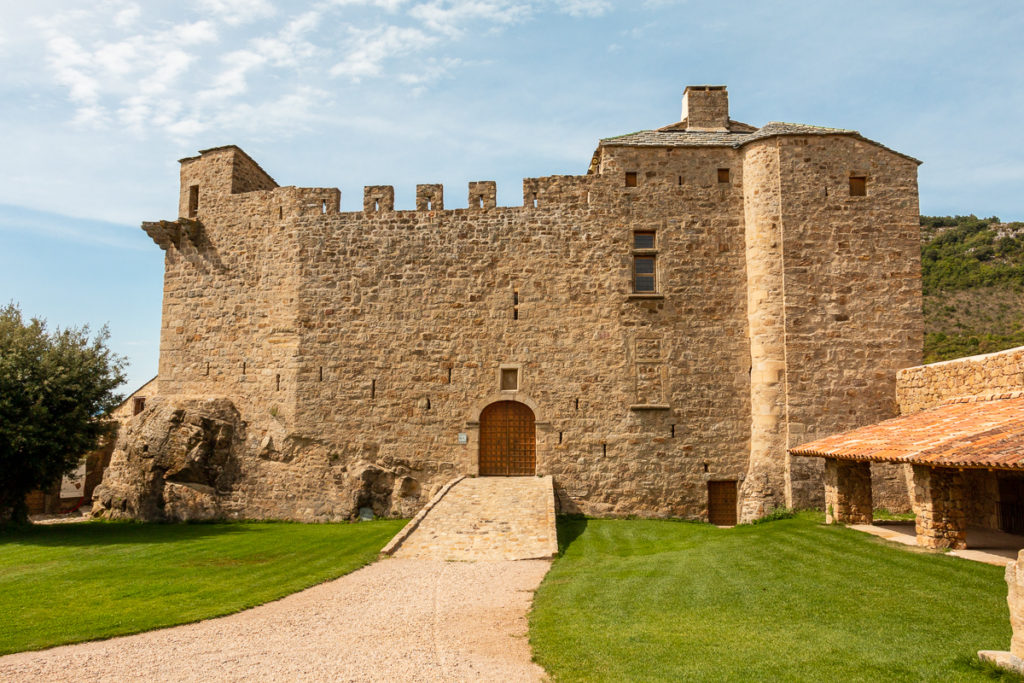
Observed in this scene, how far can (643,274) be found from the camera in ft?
57.1

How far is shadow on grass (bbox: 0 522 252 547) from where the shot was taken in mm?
14438

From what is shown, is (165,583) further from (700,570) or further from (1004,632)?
(1004,632)

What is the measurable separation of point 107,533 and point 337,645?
36.6 ft

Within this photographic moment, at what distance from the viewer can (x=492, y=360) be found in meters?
17.5

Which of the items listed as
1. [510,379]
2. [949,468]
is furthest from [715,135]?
[949,468]

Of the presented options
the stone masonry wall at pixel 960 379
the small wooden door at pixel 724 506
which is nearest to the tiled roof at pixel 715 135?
the stone masonry wall at pixel 960 379

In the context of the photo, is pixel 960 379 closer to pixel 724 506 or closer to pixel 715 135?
pixel 724 506

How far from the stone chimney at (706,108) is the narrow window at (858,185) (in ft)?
12.1

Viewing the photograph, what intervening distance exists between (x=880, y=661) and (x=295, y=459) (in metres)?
14.8

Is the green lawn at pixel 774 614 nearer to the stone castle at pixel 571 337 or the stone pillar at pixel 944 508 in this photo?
the stone pillar at pixel 944 508

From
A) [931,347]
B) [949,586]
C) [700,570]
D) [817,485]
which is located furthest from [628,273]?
[931,347]

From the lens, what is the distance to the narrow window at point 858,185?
1641 cm

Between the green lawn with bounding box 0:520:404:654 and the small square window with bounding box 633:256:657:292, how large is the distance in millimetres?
8163

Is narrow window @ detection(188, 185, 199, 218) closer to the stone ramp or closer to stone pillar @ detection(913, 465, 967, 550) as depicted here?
the stone ramp
